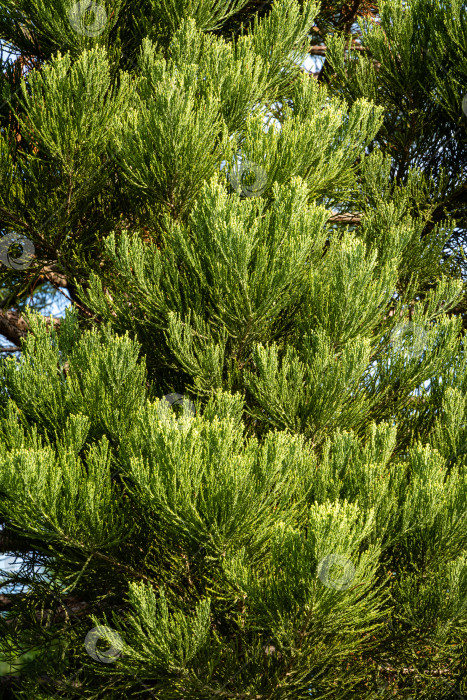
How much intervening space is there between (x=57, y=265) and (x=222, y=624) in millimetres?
2740

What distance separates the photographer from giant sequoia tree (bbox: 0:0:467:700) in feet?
11.1

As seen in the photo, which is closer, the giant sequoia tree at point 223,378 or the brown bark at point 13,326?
the giant sequoia tree at point 223,378

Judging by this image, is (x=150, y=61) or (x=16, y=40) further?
(x=16, y=40)

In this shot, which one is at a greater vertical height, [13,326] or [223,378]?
[13,326]

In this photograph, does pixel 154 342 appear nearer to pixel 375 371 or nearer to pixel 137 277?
pixel 137 277

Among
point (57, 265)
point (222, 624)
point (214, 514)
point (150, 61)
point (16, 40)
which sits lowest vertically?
point (222, 624)

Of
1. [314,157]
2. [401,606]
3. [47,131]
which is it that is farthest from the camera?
[314,157]

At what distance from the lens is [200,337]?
4328mm

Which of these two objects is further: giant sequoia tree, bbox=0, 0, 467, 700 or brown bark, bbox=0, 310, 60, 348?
brown bark, bbox=0, 310, 60, 348

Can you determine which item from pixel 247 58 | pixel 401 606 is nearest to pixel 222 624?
pixel 401 606

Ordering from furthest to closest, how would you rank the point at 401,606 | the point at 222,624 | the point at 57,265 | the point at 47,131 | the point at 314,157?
the point at 57,265 → the point at 314,157 → the point at 47,131 → the point at 222,624 → the point at 401,606

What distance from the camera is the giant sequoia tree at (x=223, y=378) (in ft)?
11.1

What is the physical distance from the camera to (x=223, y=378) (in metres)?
4.58

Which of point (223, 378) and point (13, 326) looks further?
point (13, 326)
